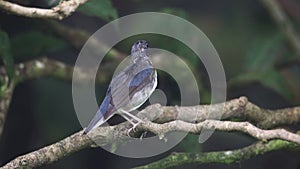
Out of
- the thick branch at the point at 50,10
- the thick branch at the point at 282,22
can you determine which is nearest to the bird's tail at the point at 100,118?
the thick branch at the point at 50,10

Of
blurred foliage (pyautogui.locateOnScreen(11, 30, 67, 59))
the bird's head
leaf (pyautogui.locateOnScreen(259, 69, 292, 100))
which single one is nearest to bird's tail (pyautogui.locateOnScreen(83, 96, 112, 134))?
the bird's head

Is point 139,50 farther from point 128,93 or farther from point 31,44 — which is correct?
point 31,44

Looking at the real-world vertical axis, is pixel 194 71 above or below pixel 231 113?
above

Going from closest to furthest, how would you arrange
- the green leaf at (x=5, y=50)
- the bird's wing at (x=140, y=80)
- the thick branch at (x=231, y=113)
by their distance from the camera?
the bird's wing at (x=140, y=80) < the thick branch at (x=231, y=113) < the green leaf at (x=5, y=50)

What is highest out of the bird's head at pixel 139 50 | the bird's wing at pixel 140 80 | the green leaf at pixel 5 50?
the bird's head at pixel 139 50

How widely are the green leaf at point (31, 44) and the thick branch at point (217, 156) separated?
0.78 m

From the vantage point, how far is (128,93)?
177cm

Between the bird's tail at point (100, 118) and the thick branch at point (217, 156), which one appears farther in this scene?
the thick branch at point (217, 156)

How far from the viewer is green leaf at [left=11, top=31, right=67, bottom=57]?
2543mm

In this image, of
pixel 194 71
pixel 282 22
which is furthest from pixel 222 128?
pixel 282 22

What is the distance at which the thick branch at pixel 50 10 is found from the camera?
1824 millimetres

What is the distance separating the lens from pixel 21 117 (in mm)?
2861

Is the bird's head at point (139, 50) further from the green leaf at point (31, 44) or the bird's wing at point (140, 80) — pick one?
the green leaf at point (31, 44)

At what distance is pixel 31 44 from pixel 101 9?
17.5 inches
